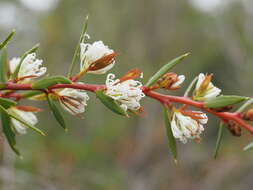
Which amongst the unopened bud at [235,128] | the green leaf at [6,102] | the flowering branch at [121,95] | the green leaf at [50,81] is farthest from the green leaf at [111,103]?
the unopened bud at [235,128]

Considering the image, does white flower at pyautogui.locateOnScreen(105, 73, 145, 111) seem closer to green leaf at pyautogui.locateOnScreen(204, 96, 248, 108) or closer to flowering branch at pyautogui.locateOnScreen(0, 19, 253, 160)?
flowering branch at pyautogui.locateOnScreen(0, 19, 253, 160)

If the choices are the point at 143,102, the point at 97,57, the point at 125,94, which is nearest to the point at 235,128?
the point at 125,94

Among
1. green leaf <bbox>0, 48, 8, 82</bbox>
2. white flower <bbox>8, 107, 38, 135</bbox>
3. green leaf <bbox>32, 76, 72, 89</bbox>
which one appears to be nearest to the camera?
green leaf <bbox>32, 76, 72, 89</bbox>

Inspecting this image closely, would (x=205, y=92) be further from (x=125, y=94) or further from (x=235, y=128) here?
(x=125, y=94)

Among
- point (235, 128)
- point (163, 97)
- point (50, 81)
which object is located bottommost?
point (235, 128)

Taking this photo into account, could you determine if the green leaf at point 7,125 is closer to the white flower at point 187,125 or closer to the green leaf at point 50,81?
the green leaf at point 50,81

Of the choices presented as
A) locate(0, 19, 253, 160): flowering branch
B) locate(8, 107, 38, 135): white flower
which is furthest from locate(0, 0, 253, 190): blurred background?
locate(0, 19, 253, 160): flowering branch
